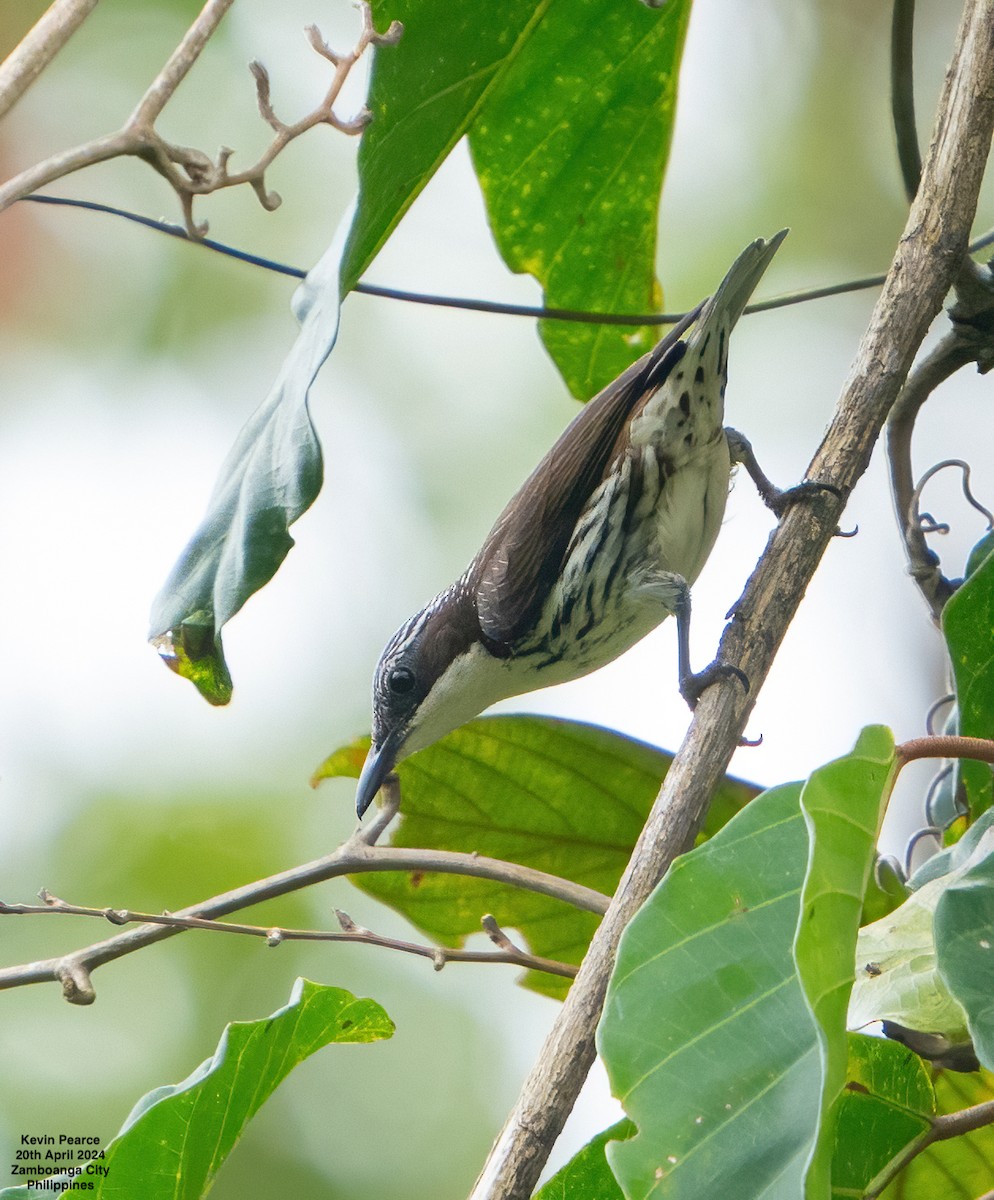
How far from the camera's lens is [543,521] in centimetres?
356

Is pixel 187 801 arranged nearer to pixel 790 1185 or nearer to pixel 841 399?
pixel 841 399

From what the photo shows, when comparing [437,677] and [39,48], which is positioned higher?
[39,48]

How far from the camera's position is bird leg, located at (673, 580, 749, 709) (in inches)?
81.8

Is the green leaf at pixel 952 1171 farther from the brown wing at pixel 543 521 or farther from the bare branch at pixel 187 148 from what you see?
the bare branch at pixel 187 148

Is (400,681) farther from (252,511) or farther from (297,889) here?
(252,511)

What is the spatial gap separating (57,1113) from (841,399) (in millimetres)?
4958

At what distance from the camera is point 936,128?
2.37 meters

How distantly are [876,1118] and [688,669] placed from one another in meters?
1.35

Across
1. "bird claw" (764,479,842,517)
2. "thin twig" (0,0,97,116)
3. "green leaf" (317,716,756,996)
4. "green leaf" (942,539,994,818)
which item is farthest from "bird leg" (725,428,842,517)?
"thin twig" (0,0,97,116)

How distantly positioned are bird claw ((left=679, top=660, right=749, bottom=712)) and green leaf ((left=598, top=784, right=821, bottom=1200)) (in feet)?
1.59

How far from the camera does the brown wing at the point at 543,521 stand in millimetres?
3384

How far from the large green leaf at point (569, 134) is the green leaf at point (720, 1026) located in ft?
4.69

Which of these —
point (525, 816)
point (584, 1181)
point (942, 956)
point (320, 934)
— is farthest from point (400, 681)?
point (942, 956)

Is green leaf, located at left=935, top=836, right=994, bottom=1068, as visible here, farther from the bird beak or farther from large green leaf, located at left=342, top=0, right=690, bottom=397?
the bird beak
